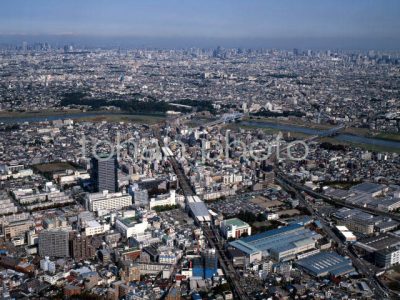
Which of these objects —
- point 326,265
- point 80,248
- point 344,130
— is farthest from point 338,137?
point 80,248

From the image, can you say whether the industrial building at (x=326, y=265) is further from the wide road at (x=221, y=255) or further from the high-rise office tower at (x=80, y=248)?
the high-rise office tower at (x=80, y=248)

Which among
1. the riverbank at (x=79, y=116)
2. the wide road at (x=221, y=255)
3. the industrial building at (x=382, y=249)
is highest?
the riverbank at (x=79, y=116)

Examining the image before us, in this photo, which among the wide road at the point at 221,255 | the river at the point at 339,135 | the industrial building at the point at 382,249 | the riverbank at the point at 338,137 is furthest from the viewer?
the river at the point at 339,135

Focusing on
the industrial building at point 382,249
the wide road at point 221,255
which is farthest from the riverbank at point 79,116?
the industrial building at point 382,249

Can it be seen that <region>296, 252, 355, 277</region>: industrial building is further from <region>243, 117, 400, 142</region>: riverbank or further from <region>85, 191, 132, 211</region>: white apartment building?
<region>243, 117, 400, 142</region>: riverbank

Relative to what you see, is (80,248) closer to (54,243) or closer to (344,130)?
(54,243)

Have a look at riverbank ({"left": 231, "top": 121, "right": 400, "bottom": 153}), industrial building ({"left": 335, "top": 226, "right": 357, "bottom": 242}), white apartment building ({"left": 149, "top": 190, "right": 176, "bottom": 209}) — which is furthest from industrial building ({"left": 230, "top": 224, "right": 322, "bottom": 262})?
riverbank ({"left": 231, "top": 121, "right": 400, "bottom": 153})
